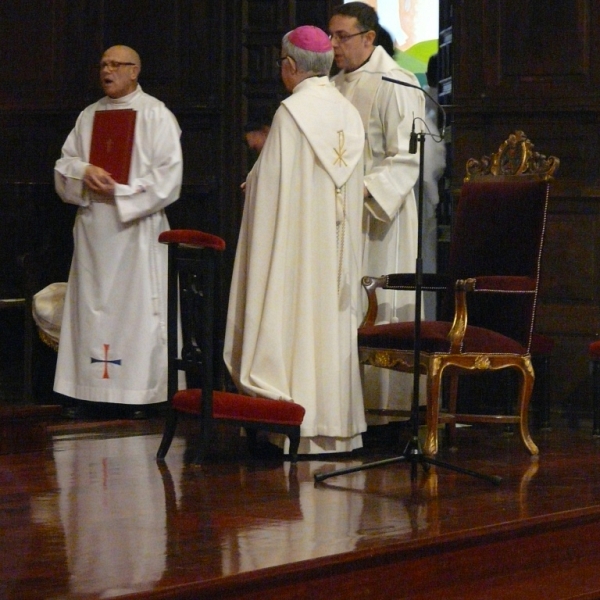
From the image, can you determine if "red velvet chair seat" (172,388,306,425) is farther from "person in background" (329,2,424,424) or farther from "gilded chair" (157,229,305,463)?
"person in background" (329,2,424,424)

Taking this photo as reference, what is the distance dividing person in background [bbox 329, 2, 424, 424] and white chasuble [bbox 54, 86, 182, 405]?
4.31 ft

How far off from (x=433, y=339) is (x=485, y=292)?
0.52 metres

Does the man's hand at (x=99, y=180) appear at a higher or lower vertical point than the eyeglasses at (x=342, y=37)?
lower

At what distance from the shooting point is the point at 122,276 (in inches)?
257

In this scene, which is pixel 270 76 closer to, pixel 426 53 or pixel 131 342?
pixel 426 53

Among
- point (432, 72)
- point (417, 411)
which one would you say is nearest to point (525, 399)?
point (417, 411)

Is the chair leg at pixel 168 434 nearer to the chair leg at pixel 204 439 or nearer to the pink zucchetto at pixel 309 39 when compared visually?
the chair leg at pixel 204 439

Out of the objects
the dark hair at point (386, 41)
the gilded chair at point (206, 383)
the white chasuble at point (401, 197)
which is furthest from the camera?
the dark hair at point (386, 41)

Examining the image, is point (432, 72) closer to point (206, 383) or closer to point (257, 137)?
point (257, 137)

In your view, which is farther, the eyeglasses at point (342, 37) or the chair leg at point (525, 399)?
the eyeglasses at point (342, 37)

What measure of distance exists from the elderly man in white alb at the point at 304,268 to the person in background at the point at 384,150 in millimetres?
539

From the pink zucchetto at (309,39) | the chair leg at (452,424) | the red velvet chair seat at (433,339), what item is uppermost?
the pink zucchetto at (309,39)

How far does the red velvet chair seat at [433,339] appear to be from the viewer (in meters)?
4.92

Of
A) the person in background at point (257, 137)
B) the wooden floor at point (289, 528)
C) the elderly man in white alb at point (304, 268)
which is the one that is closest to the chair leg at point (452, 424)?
the wooden floor at point (289, 528)
